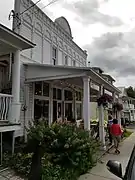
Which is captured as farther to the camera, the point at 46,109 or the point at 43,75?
the point at 46,109

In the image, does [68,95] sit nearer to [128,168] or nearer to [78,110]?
[78,110]

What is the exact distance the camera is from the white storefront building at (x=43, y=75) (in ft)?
28.9

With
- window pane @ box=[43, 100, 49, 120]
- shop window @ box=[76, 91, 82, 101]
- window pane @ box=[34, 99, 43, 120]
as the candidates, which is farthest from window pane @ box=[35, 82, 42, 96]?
shop window @ box=[76, 91, 82, 101]

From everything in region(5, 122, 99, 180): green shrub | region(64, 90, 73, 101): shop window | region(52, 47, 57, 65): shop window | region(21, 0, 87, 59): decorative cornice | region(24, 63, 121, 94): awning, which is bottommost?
region(5, 122, 99, 180): green shrub

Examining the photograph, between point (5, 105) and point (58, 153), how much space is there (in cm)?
266

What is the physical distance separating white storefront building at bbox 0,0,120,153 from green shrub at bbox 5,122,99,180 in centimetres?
165

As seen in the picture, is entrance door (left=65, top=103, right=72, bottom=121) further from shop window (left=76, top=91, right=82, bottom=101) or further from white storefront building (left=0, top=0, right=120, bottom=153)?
shop window (left=76, top=91, right=82, bottom=101)

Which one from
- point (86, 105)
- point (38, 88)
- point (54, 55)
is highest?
point (54, 55)

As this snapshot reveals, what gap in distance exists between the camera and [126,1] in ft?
26.6

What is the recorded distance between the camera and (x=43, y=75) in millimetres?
9852

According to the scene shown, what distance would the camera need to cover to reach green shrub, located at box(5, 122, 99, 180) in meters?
5.94

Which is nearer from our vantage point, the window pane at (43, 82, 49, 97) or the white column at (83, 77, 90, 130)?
the white column at (83, 77, 90, 130)

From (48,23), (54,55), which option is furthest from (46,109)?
(48,23)

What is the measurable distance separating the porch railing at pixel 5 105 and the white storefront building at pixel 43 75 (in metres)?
0.12
